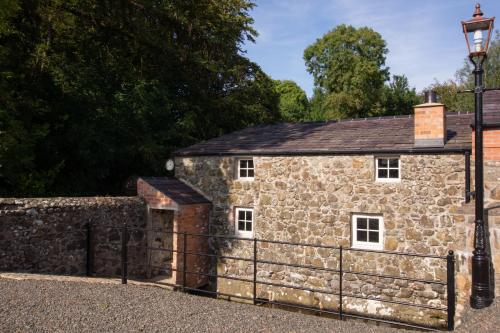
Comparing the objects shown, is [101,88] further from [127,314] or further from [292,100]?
[292,100]

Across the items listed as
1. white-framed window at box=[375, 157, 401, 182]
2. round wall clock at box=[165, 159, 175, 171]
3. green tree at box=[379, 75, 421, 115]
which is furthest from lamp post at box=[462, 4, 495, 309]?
green tree at box=[379, 75, 421, 115]

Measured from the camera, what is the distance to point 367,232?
11.1 metres

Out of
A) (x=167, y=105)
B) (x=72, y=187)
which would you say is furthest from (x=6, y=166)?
(x=167, y=105)

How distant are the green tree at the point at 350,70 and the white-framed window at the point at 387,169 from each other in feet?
68.2

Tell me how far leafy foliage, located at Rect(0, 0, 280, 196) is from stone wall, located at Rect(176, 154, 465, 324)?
104 inches

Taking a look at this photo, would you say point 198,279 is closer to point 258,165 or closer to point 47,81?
point 258,165

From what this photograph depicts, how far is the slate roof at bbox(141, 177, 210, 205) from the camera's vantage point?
1233 centimetres

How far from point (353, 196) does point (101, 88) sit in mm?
9307

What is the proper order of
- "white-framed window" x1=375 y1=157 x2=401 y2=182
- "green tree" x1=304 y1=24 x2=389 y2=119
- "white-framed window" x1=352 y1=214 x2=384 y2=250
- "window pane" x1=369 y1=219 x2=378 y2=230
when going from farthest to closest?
"green tree" x1=304 y1=24 x2=389 y2=119 < "window pane" x1=369 y1=219 x2=378 y2=230 < "white-framed window" x1=352 y1=214 x2=384 y2=250 < "white-framed window" x1=375 y1=157 x2=401 y2=182

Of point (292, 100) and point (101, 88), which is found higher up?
point (292, 100)

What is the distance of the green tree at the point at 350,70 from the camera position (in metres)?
31.6

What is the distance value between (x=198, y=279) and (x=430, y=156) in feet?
26.2

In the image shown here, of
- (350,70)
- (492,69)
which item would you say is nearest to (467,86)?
(492,69)

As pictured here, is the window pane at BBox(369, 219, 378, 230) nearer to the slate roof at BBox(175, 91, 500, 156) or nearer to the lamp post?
the slate roof at BBox(175, 91, 500, 156)
